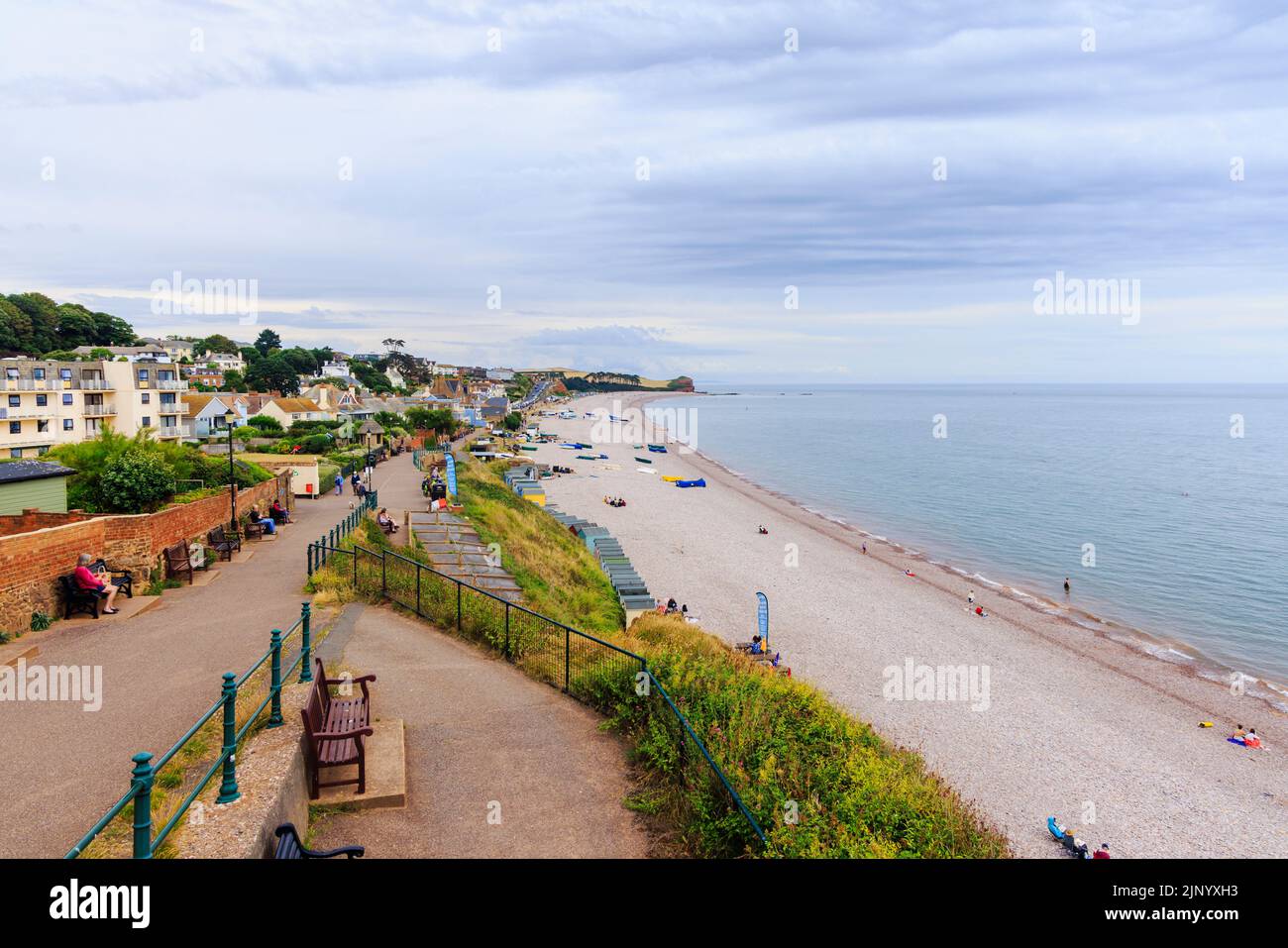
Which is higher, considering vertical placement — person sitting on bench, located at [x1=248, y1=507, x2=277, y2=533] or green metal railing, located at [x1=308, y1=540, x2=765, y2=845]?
person sitting on bench, located at [x1=248, y1=507, x2=277, y2=533]

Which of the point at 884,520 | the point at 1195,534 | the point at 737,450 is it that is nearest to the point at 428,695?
the point at 884,520

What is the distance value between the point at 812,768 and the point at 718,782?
144 centimetres

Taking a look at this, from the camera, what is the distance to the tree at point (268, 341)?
177300 mm

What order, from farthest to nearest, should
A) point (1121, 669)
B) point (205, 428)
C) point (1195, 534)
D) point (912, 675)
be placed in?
point (205, 428)
point (1195, 534)
point (1121, 669)
point (912, 675)

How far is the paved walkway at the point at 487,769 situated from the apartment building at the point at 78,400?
5588cm

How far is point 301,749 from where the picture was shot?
6.76 metres

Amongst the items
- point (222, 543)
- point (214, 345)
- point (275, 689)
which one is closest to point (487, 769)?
point (275, 689)

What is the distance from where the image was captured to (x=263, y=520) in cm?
2233

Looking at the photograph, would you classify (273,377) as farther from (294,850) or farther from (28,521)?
(294,850)

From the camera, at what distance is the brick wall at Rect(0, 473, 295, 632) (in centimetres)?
1205

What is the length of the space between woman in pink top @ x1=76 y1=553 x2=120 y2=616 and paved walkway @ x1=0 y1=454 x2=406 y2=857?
0.62 meters

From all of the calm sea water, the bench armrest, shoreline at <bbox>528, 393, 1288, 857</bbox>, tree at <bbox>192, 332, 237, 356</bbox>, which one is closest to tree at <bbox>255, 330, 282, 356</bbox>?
tree at <bbox>192, 332, 237, 356</bbox>

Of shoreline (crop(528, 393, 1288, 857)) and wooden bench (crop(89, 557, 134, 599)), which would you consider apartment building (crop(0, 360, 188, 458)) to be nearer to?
shoreline (crop(528, 393, 1288, 857))
